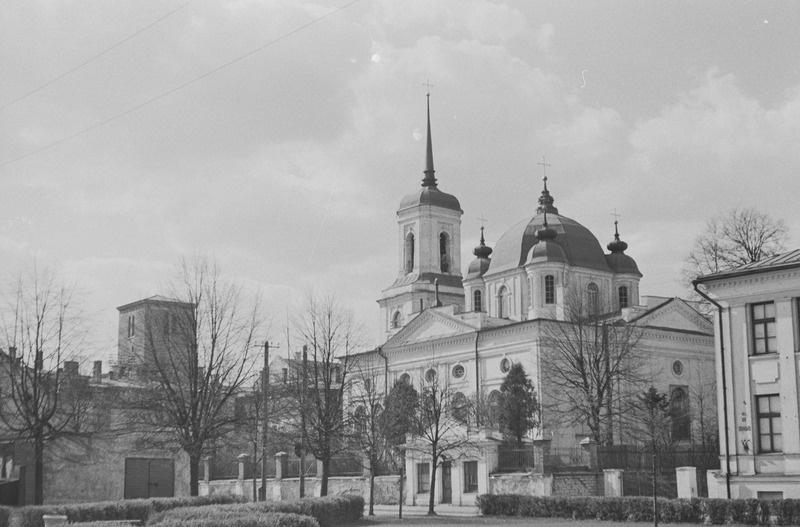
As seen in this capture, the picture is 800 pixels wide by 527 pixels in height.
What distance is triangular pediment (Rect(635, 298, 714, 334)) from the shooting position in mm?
56469

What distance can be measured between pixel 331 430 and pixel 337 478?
337 inches

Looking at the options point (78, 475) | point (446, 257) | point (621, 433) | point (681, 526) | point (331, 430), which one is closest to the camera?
point (681, 526)

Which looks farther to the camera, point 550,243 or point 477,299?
point 477,299

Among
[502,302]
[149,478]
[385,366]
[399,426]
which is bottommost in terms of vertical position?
[149,478]

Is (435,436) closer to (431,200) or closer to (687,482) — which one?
(687,482)

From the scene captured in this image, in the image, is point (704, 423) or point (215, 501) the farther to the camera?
point (704, 423)

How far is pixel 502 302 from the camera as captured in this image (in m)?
64.5

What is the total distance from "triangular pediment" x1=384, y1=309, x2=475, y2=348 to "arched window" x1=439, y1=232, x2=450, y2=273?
41.3ft

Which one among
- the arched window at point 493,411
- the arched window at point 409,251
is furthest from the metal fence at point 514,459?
the arched window at point 409,251

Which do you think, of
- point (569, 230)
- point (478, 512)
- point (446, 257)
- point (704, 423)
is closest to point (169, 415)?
point (478, 512)

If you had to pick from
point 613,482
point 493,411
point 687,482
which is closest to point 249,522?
point 687,482

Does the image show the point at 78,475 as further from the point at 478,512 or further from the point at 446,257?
the point at 446,257

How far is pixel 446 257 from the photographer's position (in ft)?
247

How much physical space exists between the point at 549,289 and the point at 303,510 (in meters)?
36.2
